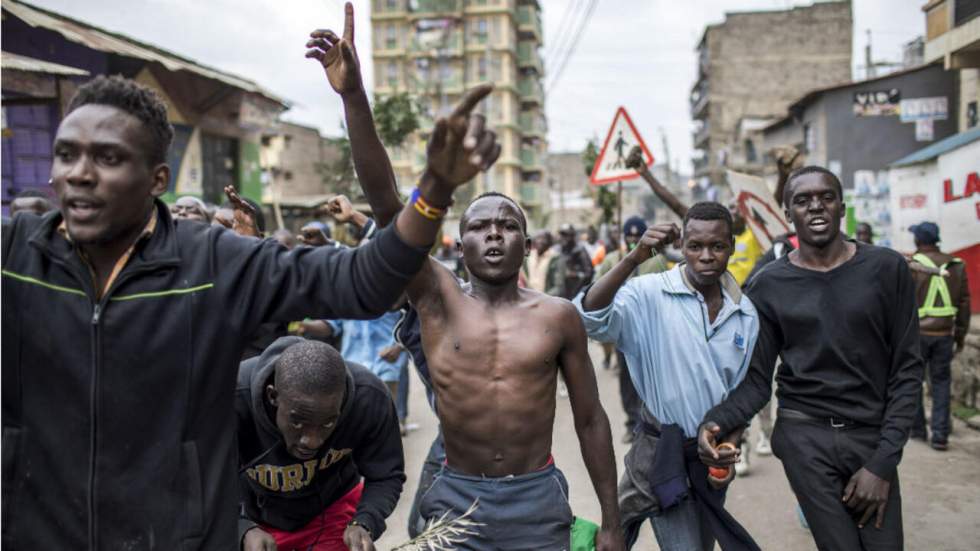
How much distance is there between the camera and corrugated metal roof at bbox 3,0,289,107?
10375 millimetres

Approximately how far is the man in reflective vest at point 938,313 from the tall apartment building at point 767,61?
40.4m

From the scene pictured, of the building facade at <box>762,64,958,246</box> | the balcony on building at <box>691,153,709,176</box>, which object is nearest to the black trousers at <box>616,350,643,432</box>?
the building facade at <box>762,64,958,246</box>

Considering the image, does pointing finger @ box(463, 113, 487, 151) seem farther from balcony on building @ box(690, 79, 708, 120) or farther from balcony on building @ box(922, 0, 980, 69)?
balcony on building @ box(690, 79, 708, 120)

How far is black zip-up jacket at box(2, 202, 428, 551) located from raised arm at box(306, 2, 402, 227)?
21.9 inches

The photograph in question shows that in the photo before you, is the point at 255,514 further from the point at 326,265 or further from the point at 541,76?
the point at 541,76

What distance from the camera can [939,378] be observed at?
6.91 metres

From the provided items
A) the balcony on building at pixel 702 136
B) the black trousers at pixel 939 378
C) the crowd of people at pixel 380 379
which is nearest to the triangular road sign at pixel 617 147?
the black trousers at pixel 939 378

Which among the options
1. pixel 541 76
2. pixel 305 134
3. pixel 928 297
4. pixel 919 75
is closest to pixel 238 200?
pixel 928 297

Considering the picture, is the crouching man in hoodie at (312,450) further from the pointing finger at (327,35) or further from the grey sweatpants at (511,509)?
the pointing finger at (327,35)

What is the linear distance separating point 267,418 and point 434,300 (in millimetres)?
754

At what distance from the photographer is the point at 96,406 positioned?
1764 mm

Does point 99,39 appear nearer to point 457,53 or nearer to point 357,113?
point 357,113

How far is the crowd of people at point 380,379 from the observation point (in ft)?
5.85

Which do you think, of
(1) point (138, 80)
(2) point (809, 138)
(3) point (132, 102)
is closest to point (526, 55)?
(2) point (809, 138)
